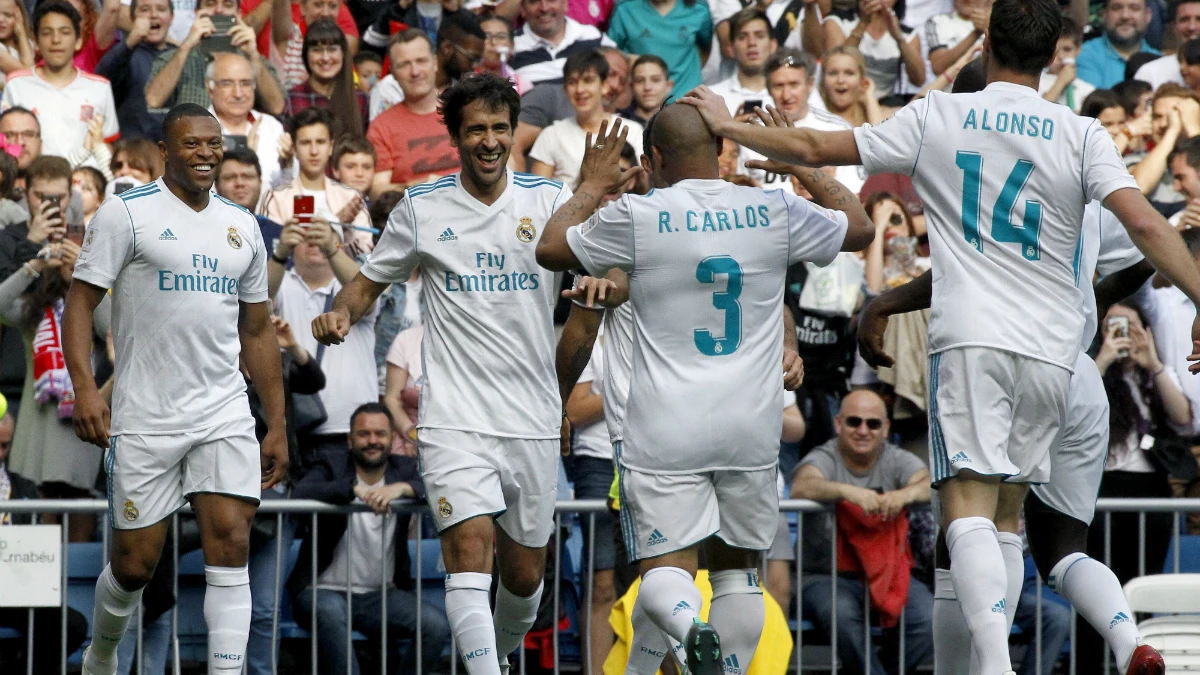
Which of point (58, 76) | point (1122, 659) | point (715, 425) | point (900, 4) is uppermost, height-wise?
point (900, 4)

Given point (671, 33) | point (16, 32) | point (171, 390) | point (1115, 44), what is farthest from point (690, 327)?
point (1115, 44)

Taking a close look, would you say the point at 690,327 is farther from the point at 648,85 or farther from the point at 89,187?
the point at 648,85

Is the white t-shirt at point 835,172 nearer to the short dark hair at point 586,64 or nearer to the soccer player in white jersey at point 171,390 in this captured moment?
the short dark hair at point 586,64

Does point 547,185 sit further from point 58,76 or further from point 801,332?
point 58,76

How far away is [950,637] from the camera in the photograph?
6730 millimetres

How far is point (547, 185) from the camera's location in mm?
7641

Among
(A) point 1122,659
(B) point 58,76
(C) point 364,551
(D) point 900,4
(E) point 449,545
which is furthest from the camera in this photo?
(D) point 900,4

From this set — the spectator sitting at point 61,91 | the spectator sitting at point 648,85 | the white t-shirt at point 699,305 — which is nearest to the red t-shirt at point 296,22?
the spectator sitting at point 61,91

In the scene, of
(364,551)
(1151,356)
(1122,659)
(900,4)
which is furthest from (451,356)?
(900,4)

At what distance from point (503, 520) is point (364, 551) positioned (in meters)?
1.90

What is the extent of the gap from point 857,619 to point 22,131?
625 centimetres

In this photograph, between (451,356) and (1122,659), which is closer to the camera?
(1122,659)

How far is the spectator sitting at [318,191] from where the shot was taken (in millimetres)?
10906

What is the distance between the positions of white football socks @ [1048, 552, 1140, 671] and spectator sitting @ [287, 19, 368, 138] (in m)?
7.19
